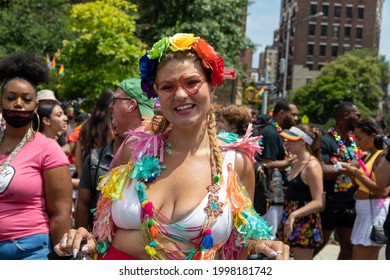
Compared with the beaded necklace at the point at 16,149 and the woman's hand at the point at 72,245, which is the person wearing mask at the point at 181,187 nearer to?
the woman's hand at the point at 72,245

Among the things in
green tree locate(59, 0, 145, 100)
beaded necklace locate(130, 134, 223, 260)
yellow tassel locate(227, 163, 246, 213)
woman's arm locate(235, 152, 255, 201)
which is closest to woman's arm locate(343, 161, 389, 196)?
woman's arm locate(235, 152, 255, 201)

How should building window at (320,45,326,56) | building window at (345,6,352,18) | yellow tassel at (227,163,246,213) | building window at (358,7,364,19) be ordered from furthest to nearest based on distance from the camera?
building window at (320,45,326,56) < building window at (358,7,364,19) < building window at (345,6,352,18) < yellow tassel at (227,163,246,213)

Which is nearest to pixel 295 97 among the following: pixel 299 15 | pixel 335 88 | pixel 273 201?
pixel 335 88

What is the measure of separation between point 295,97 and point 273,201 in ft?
192

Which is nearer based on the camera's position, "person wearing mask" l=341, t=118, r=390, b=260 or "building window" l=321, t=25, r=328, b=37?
"person wearing mask" l=341, t=118, r=390, b=260

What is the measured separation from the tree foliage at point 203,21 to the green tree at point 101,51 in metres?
4.60

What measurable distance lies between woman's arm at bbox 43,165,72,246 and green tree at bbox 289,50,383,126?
52689 millimetres

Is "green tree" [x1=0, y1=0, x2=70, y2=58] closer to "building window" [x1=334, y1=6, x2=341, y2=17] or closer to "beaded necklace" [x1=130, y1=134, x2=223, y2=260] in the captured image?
"beaded necklace" [x1=130, y1=134, x2=223, y2=260]

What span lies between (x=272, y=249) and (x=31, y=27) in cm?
2402

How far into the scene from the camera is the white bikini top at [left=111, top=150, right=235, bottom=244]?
7.23 ft

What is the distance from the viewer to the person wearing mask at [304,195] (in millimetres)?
5090

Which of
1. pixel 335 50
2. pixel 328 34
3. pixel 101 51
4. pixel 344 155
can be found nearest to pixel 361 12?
pixel 328 34

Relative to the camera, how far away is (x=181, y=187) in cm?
228
